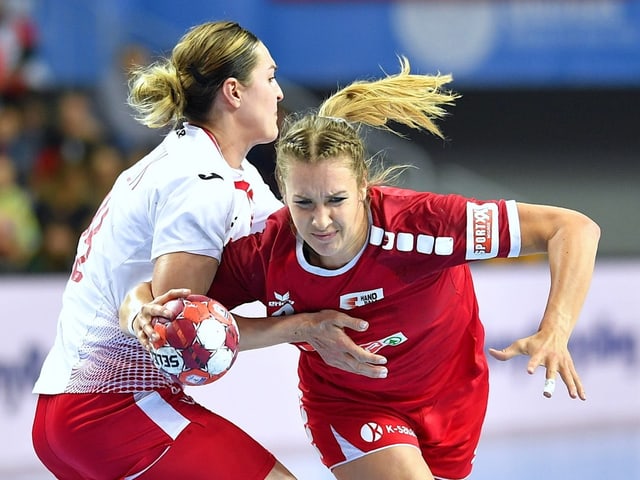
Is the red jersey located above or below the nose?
below

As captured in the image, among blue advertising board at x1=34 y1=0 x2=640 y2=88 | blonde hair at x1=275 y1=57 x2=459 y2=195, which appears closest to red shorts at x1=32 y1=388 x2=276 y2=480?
blonde hair at x1=275 y1=57 x2=459 y2=195

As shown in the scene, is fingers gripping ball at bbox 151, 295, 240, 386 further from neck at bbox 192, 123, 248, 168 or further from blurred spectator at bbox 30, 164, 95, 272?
blurred spectator at bbox 30, 164, 95, 272

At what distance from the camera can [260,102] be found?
3363mm

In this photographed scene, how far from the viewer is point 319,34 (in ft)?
28.0

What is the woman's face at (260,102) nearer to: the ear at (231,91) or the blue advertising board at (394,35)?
the ear at (231,91)

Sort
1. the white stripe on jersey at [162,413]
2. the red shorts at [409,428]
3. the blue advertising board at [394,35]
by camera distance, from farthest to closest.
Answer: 1. the blue advertising board at [394,35]
2. the red shorts at [409,428]
3. the white stripe on jersey at [162,413]

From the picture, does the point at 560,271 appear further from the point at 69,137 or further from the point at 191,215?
the point at 69,137

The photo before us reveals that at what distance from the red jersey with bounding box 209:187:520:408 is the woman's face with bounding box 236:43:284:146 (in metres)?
0.29

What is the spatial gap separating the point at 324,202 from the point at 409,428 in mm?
912

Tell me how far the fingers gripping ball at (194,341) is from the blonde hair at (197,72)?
2.39 feet

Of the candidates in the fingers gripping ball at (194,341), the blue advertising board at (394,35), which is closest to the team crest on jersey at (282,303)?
the fingers gripping ball at (194,341)

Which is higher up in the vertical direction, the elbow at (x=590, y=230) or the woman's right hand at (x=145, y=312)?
the elbow at (x=590, y=230)

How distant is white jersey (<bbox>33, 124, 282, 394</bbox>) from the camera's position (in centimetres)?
305

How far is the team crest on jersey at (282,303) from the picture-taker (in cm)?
319
